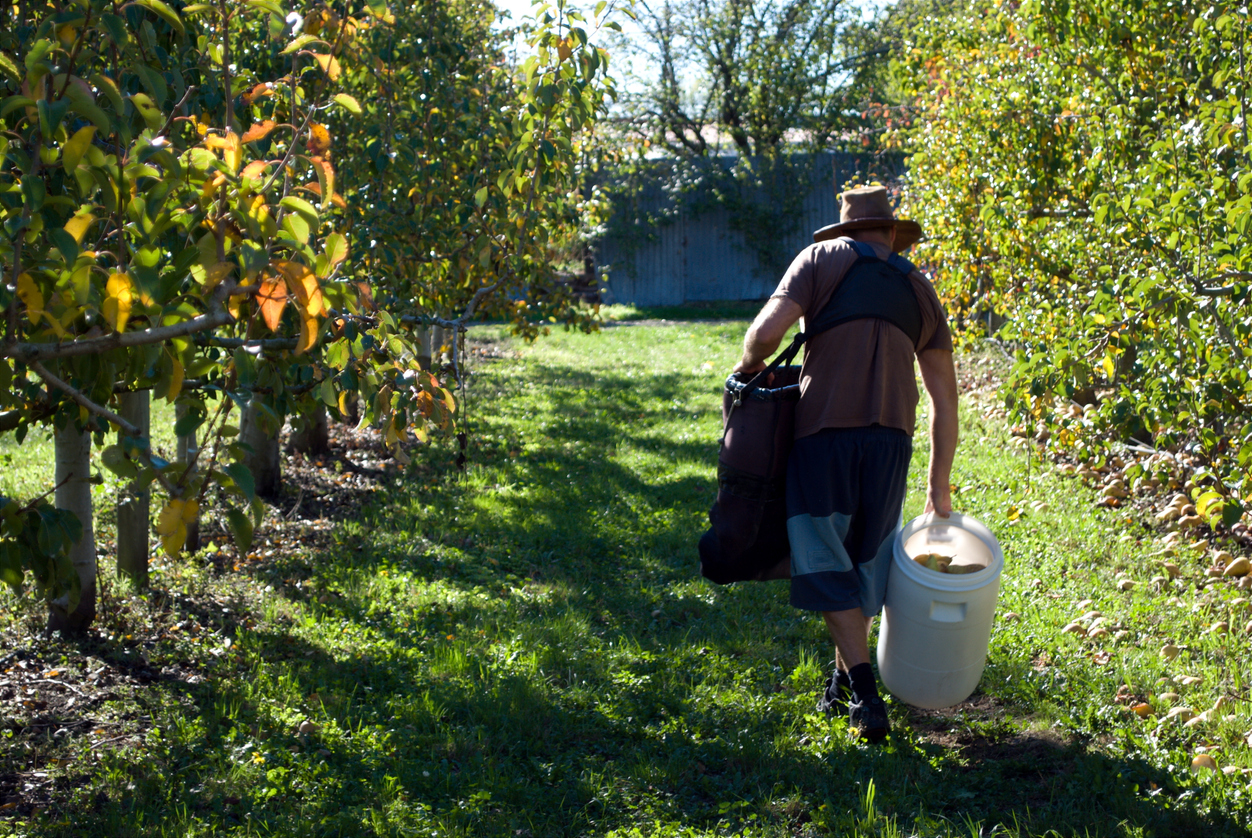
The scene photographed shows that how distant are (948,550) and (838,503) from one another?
495 mm

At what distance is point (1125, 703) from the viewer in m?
3.45

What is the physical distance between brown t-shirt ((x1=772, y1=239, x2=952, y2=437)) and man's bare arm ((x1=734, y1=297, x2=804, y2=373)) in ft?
0.10

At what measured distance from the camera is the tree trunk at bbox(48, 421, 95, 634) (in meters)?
3.84

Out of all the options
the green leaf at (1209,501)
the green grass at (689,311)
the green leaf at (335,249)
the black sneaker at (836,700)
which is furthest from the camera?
the green grass at (689,311)

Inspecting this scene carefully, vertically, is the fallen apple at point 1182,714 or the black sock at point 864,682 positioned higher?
the black sock at point 864,682

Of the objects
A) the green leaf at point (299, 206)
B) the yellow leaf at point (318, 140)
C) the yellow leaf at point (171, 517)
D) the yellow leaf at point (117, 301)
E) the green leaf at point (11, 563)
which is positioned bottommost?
the green leaf at point (11, 563)

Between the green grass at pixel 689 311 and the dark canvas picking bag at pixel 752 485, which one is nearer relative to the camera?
the dark canvas picking bag at pixel 752 485

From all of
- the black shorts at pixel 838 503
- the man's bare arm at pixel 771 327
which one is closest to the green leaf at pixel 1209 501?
the black shorts at pixel 838 503

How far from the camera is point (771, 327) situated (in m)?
3.17

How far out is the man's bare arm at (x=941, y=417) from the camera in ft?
10.9

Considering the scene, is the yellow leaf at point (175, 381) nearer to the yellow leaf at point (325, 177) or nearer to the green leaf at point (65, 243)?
the green leaf at point (65, 243)

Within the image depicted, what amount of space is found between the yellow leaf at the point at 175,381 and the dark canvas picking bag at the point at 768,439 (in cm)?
182

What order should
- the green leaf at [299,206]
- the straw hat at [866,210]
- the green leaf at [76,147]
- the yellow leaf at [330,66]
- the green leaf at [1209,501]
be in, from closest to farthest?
1. the green leaf at [76,147]
2. the green leaf at [299,206]
3. the yellow leaf at [330,66]
4. the green leaf at [1209,501]
5. the straw hat at [866,210]

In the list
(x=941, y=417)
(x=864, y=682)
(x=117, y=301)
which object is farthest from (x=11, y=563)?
(x=941, y=417)
